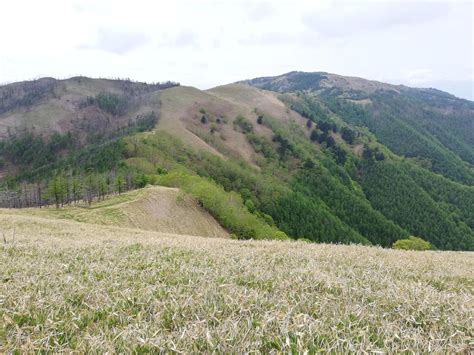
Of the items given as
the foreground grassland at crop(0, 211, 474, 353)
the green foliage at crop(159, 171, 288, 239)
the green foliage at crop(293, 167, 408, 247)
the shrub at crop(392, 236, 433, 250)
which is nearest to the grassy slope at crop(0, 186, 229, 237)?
the green foliage at crop(159, 171, 288, 239)

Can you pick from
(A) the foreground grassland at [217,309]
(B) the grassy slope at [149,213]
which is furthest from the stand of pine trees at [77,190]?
(A) the foreground grassland at [217,309]

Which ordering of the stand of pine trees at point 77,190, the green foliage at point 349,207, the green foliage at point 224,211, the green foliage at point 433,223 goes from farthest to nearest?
the green foliage at point 433,223 < the green foliage at point 349,207 < the green foliage at point 224,211 < the stand of pine trees at point 77,190

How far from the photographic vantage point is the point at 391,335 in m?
4.92

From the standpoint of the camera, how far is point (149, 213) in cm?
7112

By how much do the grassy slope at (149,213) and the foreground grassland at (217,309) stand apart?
52.8 m

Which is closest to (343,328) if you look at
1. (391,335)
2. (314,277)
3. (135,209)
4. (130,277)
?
(391,335)

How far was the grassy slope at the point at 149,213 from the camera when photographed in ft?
204

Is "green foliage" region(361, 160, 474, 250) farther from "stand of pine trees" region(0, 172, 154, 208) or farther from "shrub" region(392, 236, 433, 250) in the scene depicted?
"stand of pine trees" region(0, 172, 154, 208)

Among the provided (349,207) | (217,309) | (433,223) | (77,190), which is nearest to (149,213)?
(77,190)

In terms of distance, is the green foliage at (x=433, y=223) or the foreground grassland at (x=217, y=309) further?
the green foliage at (x=433, y=223)

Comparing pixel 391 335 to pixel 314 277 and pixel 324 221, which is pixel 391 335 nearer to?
pixel 314 277

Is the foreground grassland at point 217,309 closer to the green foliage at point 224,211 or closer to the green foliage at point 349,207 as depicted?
the green foliage at point 224,211

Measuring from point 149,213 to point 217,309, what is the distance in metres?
67.9

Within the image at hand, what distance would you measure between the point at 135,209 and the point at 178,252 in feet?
198
